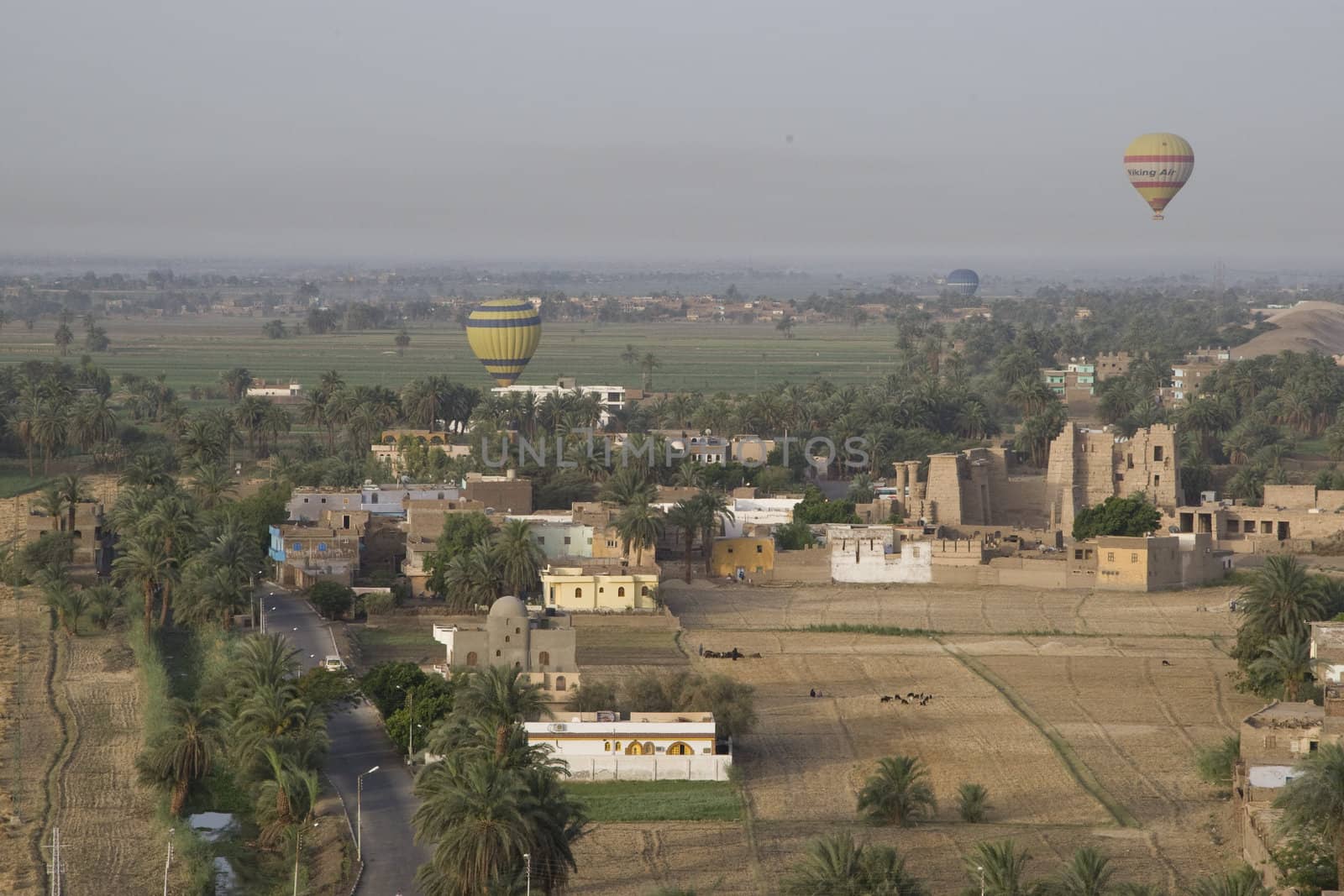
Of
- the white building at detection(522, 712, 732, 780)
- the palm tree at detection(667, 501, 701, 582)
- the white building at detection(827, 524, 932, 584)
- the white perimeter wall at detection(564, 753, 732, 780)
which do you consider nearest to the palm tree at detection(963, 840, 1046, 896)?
the white perimeter wall at detection(564, 753, 732, 780)

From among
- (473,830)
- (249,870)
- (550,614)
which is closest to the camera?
(473,830)

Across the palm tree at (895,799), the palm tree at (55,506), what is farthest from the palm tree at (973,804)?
the palm tree at (55,506)

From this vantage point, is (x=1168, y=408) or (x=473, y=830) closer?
(x=473, y=830)

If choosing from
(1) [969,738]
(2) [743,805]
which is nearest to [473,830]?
(2) [743,805]

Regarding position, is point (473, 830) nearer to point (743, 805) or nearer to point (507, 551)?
point (743, 805)

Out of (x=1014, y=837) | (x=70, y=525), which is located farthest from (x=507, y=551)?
(x=1014, y=837)

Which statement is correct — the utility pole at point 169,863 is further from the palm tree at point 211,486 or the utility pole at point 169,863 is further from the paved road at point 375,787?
the palm tree at point 211,486

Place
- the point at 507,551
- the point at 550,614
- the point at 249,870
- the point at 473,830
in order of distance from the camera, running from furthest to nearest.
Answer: the point at 507,551
the point at 550,614
the point at 249,870
the point at 473,830
